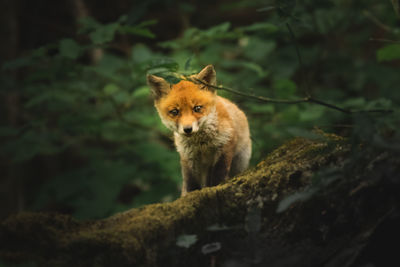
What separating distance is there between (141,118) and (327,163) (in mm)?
3787

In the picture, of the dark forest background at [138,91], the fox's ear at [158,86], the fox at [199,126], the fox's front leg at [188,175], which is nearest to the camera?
the fox at [199,126]

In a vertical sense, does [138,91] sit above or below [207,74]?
above

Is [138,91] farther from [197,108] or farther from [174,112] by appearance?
[197,108]

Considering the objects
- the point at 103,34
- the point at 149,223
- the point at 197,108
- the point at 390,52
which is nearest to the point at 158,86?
the point at 197,108

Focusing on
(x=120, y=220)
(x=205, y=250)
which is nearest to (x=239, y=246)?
(x=205, y=250)

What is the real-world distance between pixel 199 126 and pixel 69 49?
5.12 feet

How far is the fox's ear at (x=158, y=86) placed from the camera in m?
3.45

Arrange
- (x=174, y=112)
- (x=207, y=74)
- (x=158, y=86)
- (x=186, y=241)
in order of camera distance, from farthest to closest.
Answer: (x=158, y=86) < (x=174, y=112) < (x=207, y=74) < (x=186, y=241)

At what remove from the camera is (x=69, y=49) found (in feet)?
11.3

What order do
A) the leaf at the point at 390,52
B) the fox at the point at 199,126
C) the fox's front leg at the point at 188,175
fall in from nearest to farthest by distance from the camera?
the leaf at the point at 390,52 → the fox at the point at 199,126 → the fox's front leg at the point at 188,175

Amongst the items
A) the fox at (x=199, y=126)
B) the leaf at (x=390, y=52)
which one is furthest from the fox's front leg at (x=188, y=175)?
the leaf at (x=390, y=52)

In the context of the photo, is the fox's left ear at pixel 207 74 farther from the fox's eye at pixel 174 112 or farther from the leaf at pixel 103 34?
the leaf at pixel 103 34

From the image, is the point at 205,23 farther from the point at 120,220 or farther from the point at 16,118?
the point at 120,220

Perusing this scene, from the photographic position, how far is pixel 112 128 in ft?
18.3
